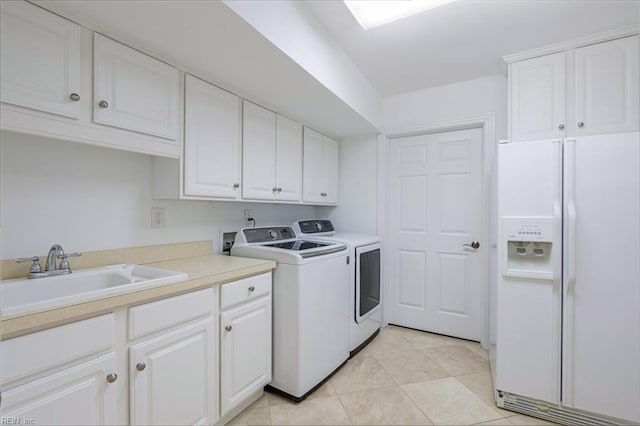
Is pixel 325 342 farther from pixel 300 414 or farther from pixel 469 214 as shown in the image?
pixel 469 214

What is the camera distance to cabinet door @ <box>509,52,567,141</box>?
1.98 metres

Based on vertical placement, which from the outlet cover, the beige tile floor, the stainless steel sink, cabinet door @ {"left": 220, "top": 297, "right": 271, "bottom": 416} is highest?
the outlet cover

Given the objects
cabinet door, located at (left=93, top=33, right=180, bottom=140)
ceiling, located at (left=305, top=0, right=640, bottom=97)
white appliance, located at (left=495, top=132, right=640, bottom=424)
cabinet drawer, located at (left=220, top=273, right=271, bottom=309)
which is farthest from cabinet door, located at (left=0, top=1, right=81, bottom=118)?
white appliance, located at (left=495, top=132, right=640, bottom=424)

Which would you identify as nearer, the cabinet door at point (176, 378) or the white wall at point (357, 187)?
the cabinet door at point (176, 378)

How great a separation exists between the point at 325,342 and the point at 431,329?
1428mm

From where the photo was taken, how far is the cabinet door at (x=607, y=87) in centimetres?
179

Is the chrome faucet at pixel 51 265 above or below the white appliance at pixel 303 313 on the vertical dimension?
above

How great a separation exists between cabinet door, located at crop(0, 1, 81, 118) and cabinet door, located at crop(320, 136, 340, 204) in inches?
80.4

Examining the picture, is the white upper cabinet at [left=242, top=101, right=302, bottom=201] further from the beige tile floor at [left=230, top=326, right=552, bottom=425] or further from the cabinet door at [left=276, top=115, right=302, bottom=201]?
the beige tile floor at [left=230, top=326, right=552, bottom=425]

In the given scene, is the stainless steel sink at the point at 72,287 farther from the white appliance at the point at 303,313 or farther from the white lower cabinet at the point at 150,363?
the white appliance at the point at 303,313

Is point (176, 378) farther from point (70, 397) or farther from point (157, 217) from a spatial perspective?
point (157, 217)

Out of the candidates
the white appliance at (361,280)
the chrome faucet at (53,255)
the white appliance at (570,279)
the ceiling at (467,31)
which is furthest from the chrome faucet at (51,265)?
the white appliance at (570,279)

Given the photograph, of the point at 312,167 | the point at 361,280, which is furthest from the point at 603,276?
the point at 312,167

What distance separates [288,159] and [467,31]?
1559 mm
